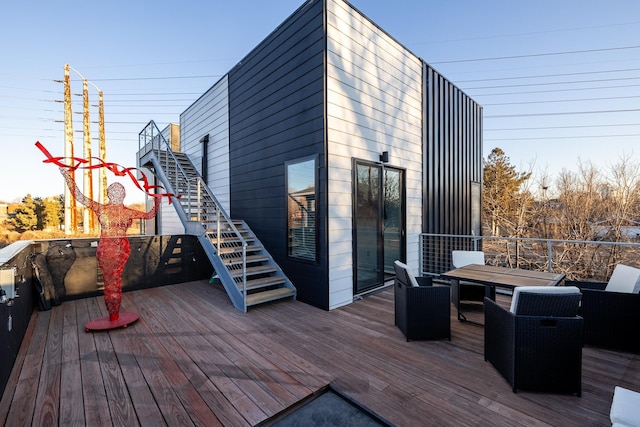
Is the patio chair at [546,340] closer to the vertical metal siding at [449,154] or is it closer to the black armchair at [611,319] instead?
the black armchair at [611,319]

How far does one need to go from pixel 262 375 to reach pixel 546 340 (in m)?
2.23

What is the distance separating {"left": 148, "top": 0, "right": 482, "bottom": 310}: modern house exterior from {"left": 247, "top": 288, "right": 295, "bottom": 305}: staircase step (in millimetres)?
186

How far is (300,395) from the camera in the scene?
205 cm

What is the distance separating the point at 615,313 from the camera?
2.67 meters

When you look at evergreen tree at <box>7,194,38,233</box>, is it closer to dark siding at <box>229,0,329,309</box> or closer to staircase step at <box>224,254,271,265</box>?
dark siding at <box>229,0,329,309</box>

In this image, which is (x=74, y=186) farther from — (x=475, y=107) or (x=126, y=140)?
(x=126, y=140)

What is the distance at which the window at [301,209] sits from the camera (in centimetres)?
421

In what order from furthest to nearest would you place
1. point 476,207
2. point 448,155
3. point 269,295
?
point 476,207, point 448,155, point 269,295

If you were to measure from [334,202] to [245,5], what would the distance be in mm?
6638

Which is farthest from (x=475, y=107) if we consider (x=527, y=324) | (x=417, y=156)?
(x=527, y=324)

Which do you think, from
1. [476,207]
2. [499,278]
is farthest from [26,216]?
[476,207]

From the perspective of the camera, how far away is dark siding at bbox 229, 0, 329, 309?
160 inches

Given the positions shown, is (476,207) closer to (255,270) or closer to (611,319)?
(611,319)

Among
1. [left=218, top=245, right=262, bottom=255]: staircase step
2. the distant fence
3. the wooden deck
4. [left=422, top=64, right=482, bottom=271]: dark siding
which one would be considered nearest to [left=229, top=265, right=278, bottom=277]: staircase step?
[left=218, top=245, right=262, bottom=255]: staircase step
